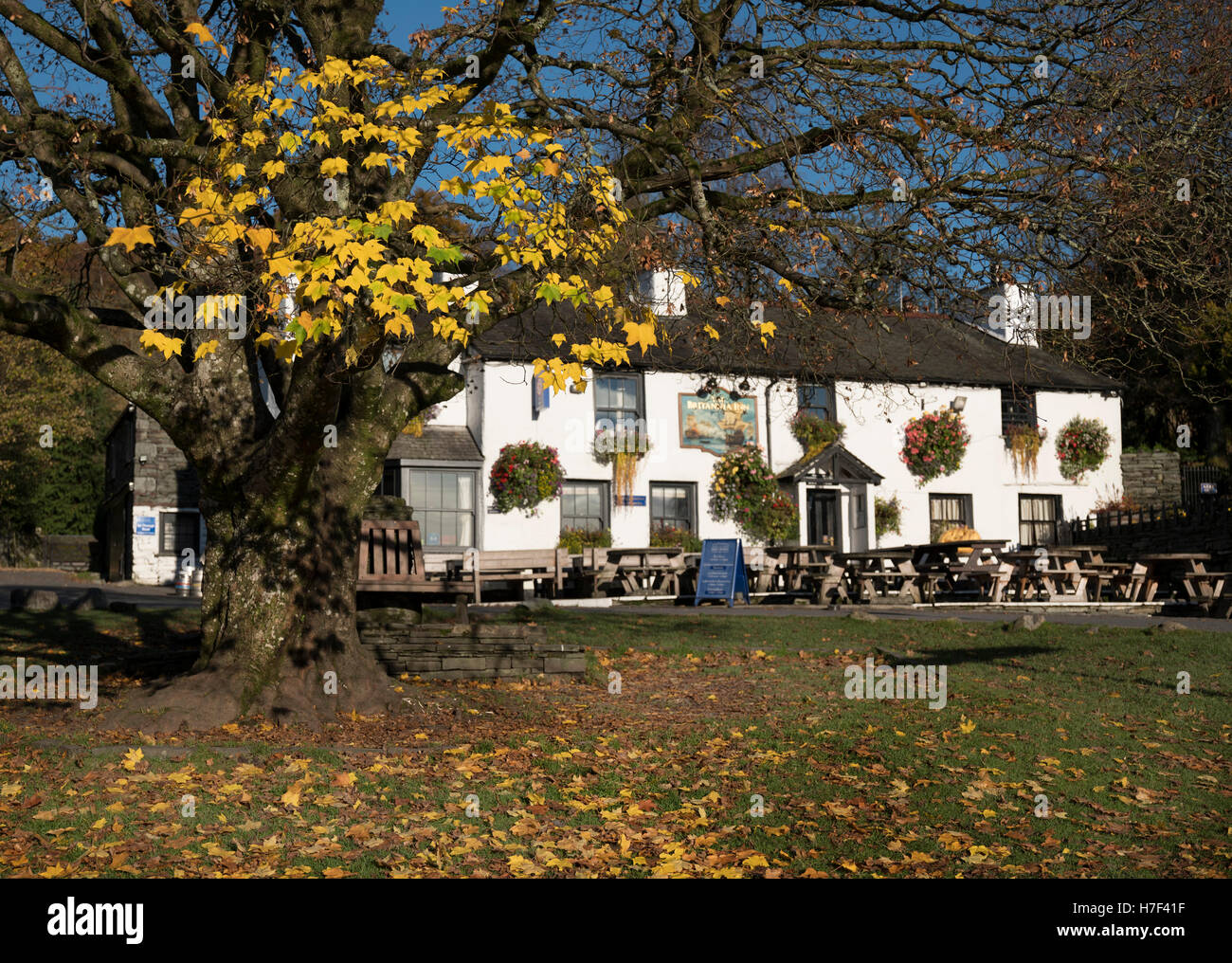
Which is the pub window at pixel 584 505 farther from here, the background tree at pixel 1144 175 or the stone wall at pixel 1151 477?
the background tree at pixel 1144 175

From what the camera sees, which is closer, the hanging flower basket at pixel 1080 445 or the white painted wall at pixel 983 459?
the white painted wall at pixel 983 459

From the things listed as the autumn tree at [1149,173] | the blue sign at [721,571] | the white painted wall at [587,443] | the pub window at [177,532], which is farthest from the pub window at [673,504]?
the autumn tree at [1149,173]

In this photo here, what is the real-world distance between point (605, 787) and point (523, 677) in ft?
14.3

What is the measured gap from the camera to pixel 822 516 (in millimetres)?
31094

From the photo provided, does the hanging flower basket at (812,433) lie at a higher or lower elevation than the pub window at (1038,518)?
higher

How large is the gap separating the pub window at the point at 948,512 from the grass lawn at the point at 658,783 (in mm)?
19662

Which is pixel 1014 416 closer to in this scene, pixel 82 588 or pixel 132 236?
pixel 82 588

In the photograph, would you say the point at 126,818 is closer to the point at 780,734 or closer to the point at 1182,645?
the point at 780,734

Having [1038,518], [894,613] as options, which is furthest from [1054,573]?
[1038,518]

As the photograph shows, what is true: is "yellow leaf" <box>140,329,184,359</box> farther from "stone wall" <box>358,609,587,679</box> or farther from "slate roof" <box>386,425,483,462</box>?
"slate roof" <box>386,425,483,462</box>

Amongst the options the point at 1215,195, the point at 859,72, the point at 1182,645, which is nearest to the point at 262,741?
the point at 859,72

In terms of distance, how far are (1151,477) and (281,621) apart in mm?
30937

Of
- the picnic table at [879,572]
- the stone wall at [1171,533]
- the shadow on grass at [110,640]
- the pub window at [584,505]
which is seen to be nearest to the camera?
the shadow on grass at [110,640]

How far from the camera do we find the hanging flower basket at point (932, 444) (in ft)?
104
